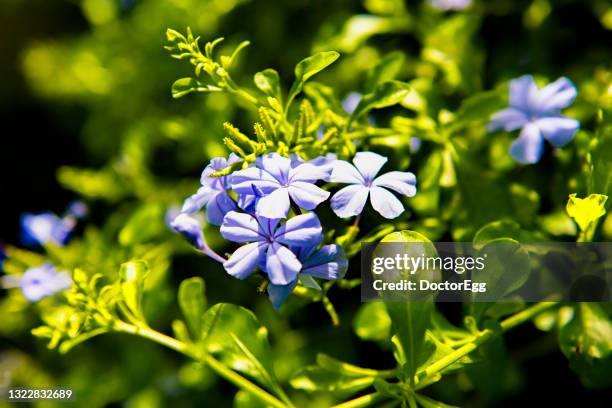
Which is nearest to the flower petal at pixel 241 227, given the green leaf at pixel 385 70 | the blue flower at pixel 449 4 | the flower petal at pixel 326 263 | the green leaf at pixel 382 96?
the flower petal at pixel 326 263

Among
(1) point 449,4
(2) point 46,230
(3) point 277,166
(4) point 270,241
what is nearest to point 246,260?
(4) point 270,241

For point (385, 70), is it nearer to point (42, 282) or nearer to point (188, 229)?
point (188, 229)

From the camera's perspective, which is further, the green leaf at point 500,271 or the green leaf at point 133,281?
the green leaf at point 133,281

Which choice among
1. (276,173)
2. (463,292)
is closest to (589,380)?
(463,292)

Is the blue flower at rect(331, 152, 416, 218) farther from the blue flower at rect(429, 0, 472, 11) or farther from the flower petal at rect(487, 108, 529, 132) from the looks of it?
the blue flower at rect(429, 0, 472, 11)

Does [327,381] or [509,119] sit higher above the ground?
[509,119]

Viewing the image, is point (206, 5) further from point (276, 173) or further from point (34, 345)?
point (34, 345)

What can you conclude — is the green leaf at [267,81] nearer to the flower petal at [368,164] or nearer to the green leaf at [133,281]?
the flower petal at [368,164]
